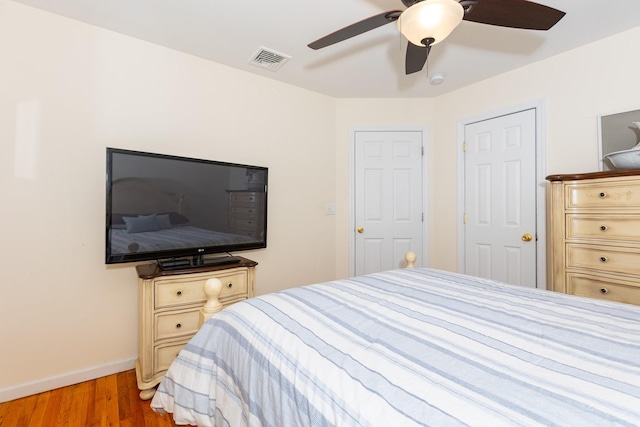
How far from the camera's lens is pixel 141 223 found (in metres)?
1.90

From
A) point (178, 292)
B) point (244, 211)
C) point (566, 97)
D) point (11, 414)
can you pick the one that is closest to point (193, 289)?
point (178, 292)

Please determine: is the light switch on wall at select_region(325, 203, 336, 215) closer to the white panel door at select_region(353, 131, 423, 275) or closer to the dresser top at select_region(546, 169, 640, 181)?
the white panel door at select_region(353, 131, 423, 275)

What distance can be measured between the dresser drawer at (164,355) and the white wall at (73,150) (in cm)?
46

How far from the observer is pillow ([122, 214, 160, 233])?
1.86 metres

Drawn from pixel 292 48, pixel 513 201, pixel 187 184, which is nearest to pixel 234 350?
pixel 187 184

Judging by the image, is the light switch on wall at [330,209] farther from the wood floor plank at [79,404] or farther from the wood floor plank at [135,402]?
the wood floor plank at [79,404]

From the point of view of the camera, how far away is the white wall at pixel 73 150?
1801 mm

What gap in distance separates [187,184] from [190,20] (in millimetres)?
1067

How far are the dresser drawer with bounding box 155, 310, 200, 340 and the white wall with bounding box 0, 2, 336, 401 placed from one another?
1.54 feet

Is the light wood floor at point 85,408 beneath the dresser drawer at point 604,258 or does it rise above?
beneath

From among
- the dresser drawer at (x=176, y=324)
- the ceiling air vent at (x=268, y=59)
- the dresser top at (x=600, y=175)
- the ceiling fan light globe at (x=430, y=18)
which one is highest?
the ceiling air vent at (x=268, y=59)

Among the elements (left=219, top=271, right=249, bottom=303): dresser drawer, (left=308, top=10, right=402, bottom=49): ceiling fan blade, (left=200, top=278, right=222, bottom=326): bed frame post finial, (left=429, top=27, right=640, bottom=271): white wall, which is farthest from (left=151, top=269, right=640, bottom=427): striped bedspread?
(left=429, top=27, right=640, bottom=271): white wall

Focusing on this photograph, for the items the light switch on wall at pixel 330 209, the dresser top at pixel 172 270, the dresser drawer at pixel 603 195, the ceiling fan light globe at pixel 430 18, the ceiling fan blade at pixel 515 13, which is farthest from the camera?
the light switch on wall at pixel 330 209

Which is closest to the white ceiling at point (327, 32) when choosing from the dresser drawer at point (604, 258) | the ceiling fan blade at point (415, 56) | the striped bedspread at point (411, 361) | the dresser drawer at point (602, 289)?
the ceiling fan blade at point (415, 56)
